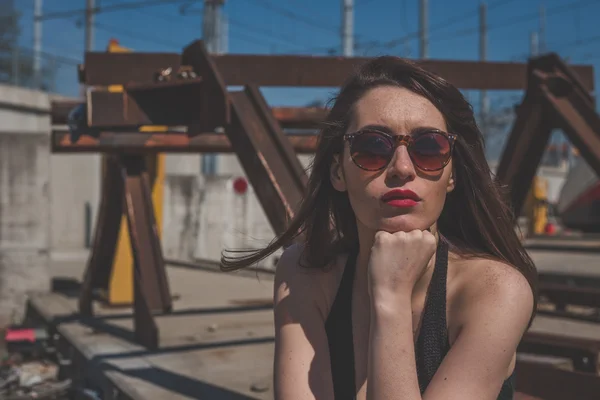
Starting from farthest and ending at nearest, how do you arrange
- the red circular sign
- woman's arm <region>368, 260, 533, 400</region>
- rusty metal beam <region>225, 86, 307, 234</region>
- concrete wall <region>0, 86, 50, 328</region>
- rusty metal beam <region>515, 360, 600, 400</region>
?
the red circular sign
concrete wall <region>0, 86, 50, 328</region>
rusty metal beam <region>225, 86, 307, 234</region>
rusty metal beam <region>515, 360, 600, 400</region>
woman's arm <region>368, 260, 533, 400</region>

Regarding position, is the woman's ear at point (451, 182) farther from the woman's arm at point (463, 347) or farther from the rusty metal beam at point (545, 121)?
the rusty metal beam at point (545, 121)

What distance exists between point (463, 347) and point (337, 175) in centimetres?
56

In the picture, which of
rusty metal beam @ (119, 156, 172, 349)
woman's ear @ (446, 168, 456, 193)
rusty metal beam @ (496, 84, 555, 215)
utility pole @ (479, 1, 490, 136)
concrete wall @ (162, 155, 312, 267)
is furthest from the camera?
utility pole @ (479, 1, 490, 136)

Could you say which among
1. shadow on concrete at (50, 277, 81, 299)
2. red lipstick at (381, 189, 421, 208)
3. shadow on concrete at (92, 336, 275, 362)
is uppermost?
red lipstick at (381, 189, 421, 208)

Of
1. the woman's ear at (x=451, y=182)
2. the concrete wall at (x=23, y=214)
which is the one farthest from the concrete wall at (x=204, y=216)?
the woman's ear at (x=451, y=182)

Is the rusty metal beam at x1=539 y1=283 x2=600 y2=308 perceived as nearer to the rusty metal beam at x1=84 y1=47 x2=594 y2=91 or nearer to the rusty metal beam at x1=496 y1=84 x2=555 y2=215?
the rusty metal beam at x1=496 y1=84 x2=555 y2=215

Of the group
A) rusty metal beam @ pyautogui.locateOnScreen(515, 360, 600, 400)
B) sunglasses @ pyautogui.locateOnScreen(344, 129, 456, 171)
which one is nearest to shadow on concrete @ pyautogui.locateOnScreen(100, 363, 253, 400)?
rusty metal beam @ pyautogui.locateOnScreen(515, 360, 600, 400)

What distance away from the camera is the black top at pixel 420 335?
1.75 m

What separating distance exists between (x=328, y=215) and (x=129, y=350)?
2995 mm

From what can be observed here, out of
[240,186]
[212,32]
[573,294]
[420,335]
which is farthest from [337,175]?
[212,32]

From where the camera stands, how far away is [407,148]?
5.61 ft

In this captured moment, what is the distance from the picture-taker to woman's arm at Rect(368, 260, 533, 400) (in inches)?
63.1

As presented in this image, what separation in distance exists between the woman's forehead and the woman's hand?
270 mm

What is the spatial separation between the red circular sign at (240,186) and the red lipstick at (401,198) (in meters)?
15.2
